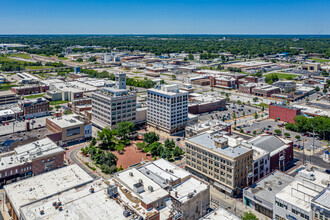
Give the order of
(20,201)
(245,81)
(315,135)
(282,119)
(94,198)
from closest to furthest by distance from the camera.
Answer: (94,198) < (20,201) < (315,135) < (282,119) < (245,81)

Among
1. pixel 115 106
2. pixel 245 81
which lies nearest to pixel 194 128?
pixel 115 106

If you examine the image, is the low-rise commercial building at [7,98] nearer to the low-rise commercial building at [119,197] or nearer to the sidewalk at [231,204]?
the low-rise commercial building at [119,197]

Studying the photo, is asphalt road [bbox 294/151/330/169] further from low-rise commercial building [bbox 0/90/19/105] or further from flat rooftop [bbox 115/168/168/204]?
low-rise commercial building [bbox 0/90/19/105]

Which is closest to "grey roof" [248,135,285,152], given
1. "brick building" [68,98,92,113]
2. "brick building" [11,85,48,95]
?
"brick building" [68,98,92,113]

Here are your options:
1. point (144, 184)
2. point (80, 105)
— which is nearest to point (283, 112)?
point (144, 184)

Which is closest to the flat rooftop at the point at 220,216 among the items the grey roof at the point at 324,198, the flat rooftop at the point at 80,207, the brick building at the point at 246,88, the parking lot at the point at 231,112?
the grey roof at the point at 324,198

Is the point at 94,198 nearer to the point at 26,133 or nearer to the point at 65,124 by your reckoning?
the point at 65,124
